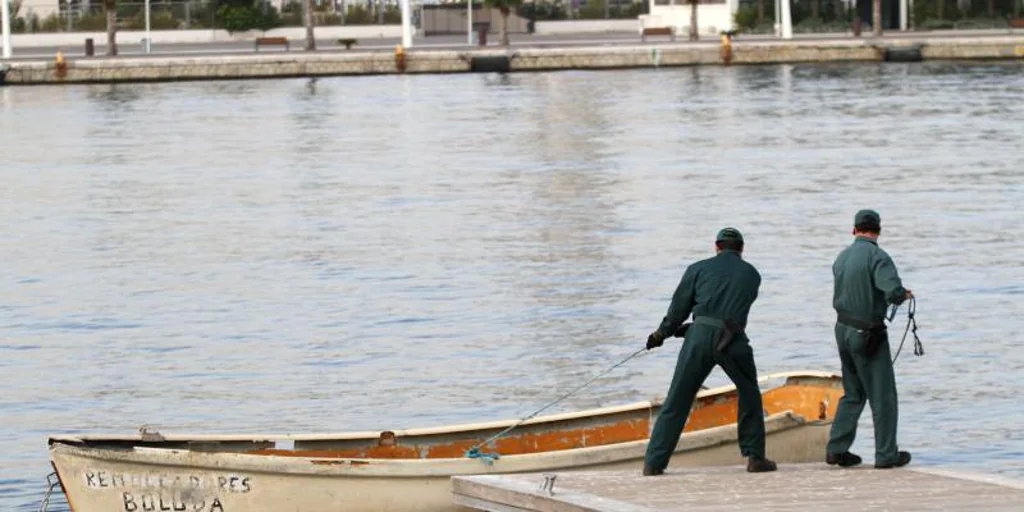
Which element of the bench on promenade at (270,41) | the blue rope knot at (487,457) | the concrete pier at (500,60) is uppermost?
the bench on promenade at (270,41)

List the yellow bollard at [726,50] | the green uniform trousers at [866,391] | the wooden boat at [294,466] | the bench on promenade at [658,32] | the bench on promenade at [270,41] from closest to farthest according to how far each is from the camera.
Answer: the green uniform trousers at [866,391] < the wooden boat at [294,466] < the yellow bollard at [726,50] < the bench on promenade at [270,41] < the bench on promenade at [658,32]

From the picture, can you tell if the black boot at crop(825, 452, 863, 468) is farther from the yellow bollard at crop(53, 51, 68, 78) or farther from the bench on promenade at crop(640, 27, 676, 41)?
the bench on promenade at crop(640, 27, 676, 41)

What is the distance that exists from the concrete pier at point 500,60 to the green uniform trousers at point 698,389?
78.2 metres

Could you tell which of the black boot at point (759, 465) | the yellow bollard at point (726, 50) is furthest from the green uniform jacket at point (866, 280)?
the yellow bollard at point (726, 50)

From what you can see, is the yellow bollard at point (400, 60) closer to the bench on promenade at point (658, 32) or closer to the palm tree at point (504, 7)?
the palm tree at point (504, 7)

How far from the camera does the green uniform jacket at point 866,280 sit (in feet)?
55.3

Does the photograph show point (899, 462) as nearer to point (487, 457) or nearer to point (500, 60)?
point (487, 457)

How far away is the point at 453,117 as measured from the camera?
7312 cm

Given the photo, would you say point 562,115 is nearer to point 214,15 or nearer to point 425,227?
point 425,227

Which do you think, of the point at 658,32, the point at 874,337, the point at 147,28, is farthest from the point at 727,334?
the point at 147,28

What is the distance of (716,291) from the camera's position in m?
16.7

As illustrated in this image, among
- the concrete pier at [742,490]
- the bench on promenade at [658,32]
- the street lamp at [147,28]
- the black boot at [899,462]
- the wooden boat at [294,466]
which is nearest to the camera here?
the concrete pier at [742,490]

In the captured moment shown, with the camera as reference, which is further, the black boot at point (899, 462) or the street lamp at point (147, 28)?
the street lamp at point (147, 28)

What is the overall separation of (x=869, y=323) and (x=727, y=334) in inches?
45.5
